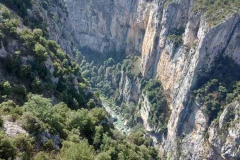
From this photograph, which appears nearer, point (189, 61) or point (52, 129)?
point (52, 129)

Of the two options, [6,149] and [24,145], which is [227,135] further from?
[6,149]

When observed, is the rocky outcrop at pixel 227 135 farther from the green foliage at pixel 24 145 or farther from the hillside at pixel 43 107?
the green foliage at pixel 24 145

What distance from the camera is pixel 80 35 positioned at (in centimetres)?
15725

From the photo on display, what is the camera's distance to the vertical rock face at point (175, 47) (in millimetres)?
78000

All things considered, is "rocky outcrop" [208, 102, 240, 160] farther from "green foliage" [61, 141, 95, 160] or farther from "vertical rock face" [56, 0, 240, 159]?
"green foliage" [61, 141, 95, 160]

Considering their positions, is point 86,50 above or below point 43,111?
above

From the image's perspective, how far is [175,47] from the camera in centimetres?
9475

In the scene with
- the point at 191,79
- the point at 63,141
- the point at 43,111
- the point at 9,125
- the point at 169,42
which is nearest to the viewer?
the point at 9,125

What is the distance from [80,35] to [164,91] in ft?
247

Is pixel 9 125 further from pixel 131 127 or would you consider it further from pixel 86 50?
pixel 86 50

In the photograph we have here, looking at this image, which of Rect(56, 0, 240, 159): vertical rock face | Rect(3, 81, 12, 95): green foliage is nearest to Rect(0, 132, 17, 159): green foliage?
Result: Rect(3, 81, 12, 95): green foliage

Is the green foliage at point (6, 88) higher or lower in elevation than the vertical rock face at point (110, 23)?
lower

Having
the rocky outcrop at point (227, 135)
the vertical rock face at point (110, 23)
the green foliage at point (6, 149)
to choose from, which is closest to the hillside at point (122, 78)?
the green foliage at point (6, 149)

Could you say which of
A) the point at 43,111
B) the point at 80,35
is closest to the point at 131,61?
the point at 80,35
